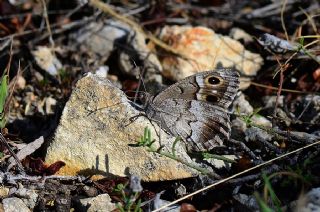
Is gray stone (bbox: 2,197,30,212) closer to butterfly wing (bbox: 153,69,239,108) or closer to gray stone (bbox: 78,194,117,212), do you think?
gray stone (bbox: 78,194,117,212)

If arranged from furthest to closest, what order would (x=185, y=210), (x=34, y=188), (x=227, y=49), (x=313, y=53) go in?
(x=227, y=49), (x=313, y=53), (x=34, y=188), (x=185, y=210)

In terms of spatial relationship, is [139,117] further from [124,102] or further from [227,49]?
[227,49]

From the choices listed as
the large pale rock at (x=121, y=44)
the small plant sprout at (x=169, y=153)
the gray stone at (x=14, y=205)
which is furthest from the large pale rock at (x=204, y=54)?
the gray stone at (x=14, y=205)

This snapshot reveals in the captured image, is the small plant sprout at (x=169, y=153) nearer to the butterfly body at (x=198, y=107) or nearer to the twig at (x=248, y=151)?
the butterfly body at (x=198, y=107)

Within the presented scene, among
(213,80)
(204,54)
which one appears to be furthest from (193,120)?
(204,54)

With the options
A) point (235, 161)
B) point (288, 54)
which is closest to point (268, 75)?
point (288, 54)

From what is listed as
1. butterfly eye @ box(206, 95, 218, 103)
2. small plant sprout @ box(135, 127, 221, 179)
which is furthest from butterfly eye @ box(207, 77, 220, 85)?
small plant sprout @ box(135, 127, 221, 179)

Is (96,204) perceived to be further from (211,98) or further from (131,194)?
(211,98)
